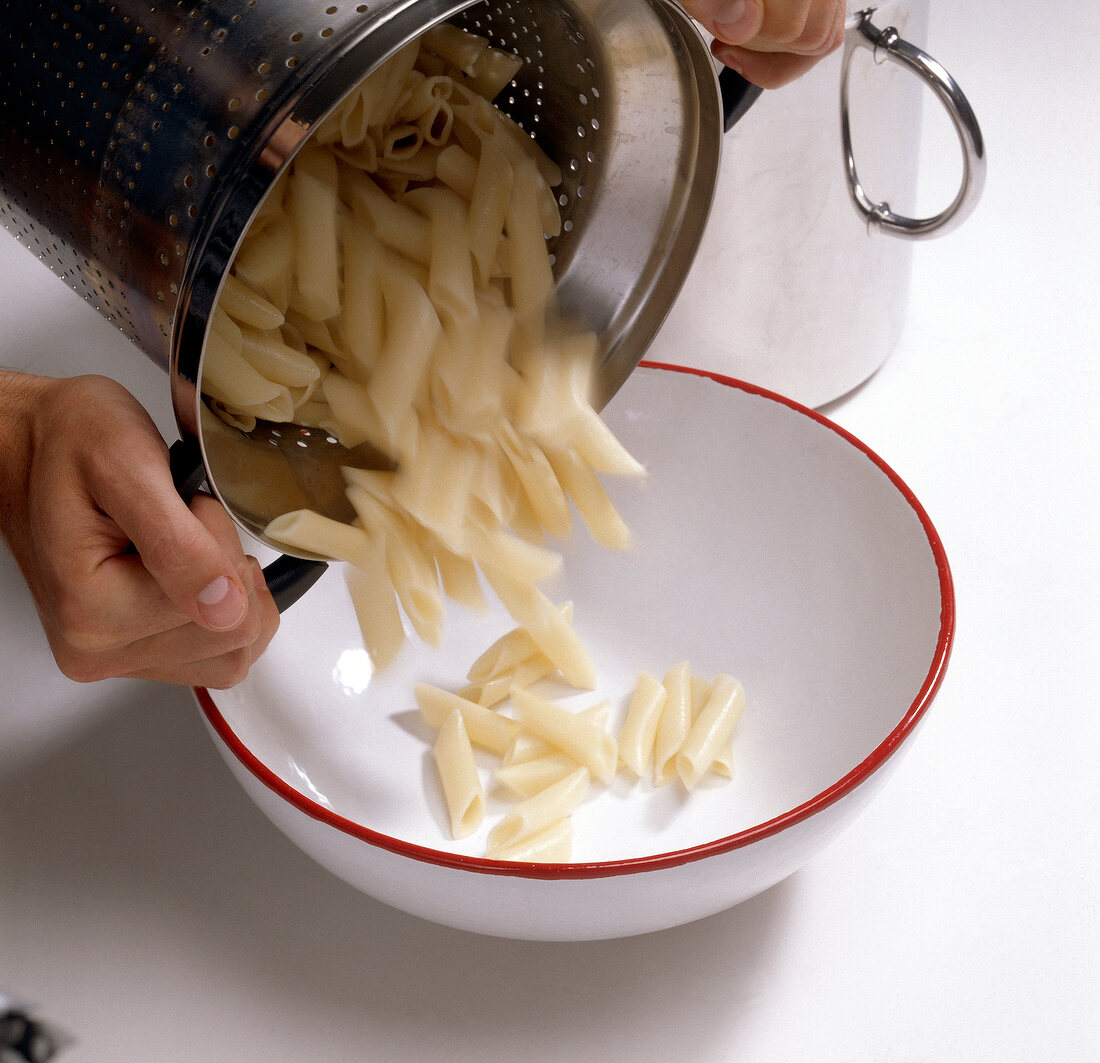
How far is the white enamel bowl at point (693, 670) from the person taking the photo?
0.74m

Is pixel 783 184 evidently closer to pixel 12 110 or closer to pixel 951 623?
pixel 951 623

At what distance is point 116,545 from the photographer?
0.73m

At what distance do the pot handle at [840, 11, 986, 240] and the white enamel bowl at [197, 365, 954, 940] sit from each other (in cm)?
19

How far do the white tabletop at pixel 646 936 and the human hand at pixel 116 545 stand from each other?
0.21 meters

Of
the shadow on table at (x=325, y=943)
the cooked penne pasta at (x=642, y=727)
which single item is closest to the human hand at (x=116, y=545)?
the shadow on table at (x=325, y=943)

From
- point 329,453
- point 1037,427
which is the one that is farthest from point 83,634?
point 1037,427

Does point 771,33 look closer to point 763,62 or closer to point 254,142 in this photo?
point 763,62

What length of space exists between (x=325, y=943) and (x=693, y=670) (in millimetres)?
395

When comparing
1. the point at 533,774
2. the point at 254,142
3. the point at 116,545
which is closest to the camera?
the point at 254,142

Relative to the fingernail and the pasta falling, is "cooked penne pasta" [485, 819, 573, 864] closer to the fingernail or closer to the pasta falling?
the pasta falling

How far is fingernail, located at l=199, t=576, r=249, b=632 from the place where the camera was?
2.26 feet

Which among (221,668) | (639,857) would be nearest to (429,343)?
(221,668)

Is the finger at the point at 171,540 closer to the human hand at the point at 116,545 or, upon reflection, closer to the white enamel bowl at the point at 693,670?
the human hand at the point at 116,545

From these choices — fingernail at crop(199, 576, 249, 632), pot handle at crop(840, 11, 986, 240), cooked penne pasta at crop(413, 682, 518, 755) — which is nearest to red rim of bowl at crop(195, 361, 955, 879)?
fingernail at crop(199, 576, 249, 632)
